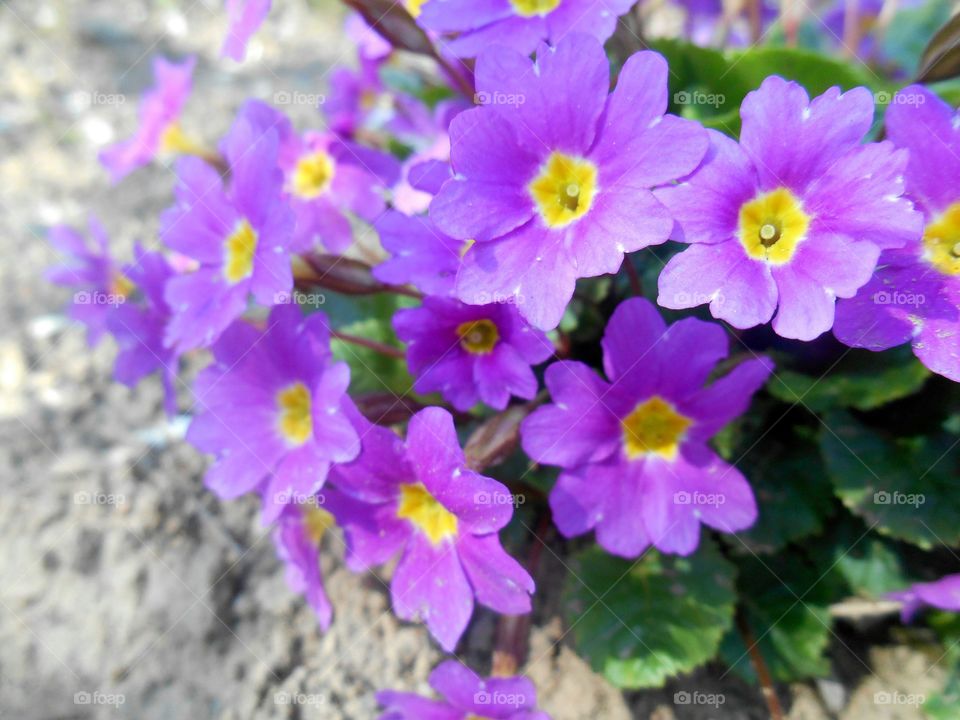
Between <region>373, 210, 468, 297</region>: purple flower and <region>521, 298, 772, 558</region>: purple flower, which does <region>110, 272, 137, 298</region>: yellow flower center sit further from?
<region>521, 298, 772, 558</region>: purple flower

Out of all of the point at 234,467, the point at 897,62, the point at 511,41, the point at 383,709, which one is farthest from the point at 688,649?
the point at 897,62

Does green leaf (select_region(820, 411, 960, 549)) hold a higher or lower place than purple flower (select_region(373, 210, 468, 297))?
lower

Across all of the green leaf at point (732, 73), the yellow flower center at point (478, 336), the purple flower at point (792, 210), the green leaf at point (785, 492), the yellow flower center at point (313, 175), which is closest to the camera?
the purple flower at point (792, 210)

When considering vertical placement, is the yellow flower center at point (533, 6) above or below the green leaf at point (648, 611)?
above

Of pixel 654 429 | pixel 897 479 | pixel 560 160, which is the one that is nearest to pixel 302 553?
pixel 654 429

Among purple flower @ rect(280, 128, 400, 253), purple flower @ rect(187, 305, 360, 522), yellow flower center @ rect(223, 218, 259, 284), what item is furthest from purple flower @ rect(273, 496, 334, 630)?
purple flower @ rect(280, 128, 400, 253)

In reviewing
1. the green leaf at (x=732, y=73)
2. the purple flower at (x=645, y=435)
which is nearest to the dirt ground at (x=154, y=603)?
the purple flower at (x=645, y=435)

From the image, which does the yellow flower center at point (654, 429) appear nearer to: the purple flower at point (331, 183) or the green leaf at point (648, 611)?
the green leaf at point (648, 611)

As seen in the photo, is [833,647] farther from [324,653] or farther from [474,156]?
[474,156]
